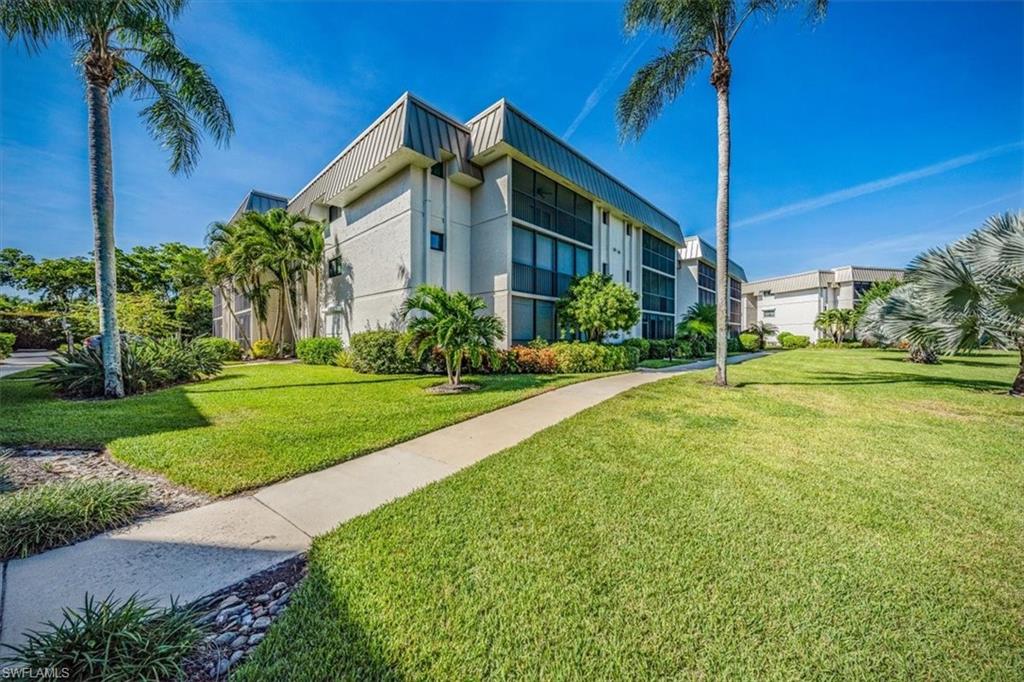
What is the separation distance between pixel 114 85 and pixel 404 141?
745 cm

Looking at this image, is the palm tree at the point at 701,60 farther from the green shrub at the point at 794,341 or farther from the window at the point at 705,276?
the green shrub at the point at 794,341

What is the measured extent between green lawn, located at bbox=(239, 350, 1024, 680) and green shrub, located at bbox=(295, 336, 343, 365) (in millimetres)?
13881

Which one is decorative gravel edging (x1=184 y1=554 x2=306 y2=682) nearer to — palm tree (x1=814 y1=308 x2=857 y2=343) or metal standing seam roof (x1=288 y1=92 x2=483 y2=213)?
metal standing seam roof (x1=288 y1=92 x2=483 y2=213)

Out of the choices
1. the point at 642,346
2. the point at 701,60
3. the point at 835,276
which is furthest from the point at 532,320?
the point at 835,276

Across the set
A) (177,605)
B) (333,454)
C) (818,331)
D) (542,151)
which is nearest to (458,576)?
(177,605)

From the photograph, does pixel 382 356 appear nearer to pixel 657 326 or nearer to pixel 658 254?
pixel 657 326

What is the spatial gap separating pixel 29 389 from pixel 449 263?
1158 cm

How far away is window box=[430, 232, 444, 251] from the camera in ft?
46.9

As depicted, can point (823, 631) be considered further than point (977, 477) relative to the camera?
No

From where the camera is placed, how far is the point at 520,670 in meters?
1.86

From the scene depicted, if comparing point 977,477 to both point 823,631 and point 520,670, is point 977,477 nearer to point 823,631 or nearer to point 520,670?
point 823,631

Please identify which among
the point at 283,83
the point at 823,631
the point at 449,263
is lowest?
the point at 823,631

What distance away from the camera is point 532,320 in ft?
50.5

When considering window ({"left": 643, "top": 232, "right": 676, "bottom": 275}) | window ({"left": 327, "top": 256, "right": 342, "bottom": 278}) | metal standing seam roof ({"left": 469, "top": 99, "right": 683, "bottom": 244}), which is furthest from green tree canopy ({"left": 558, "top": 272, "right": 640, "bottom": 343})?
window ({"left": 327, "top": 256, "right": 342, "bottom": 278})
